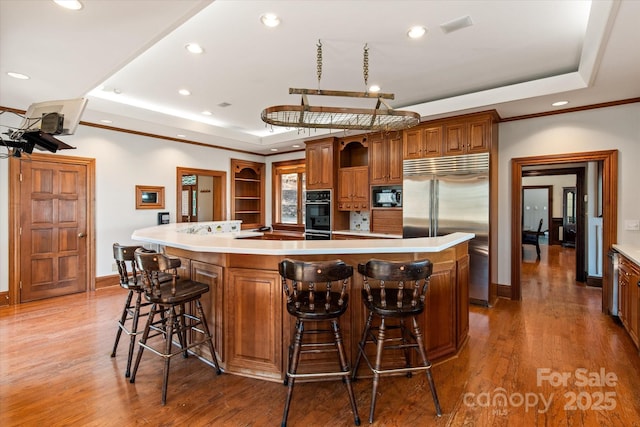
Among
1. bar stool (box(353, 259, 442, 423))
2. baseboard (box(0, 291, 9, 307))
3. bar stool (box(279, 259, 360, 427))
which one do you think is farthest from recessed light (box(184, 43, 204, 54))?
baseboard (box(0, 291, 9, 307))

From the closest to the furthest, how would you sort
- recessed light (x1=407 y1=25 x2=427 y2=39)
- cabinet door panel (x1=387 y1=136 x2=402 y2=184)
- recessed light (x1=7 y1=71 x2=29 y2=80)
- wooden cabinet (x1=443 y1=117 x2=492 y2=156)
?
recessed light (x1=407 y1=25 x2=427 y2=39), recessed light (x1=7 y1=71 x2=29 y2=80), wooden cabinet (x1=443 y1=117 x2=492 y2=156), cabinet door panel (x1=387 y1=136 x2=402 y2=184)

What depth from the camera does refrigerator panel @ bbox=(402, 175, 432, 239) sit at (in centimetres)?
470

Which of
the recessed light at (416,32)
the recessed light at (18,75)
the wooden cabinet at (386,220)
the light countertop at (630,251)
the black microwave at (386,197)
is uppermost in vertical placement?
the recessed light at (416,32)

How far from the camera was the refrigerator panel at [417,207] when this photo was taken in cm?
470

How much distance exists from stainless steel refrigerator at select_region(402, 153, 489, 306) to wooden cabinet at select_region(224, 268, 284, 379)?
2.98 m

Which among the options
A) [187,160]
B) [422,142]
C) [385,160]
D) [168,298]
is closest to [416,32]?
[422,142]

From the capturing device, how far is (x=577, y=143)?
4.13 metres

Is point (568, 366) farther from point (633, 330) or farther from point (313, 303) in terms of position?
point (313, 303)

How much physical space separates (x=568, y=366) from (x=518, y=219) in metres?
2.35

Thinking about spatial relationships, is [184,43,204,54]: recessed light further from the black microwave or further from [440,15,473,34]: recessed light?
the black microwave

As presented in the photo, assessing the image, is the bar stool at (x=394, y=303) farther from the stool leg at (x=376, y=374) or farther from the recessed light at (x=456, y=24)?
the recessed light at (x=456, y=24)

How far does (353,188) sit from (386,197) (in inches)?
26.4

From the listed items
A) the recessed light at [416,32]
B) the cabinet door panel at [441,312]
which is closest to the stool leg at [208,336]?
the cabinet door panel at [441,312]

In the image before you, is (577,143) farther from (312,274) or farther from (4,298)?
(4,298)
